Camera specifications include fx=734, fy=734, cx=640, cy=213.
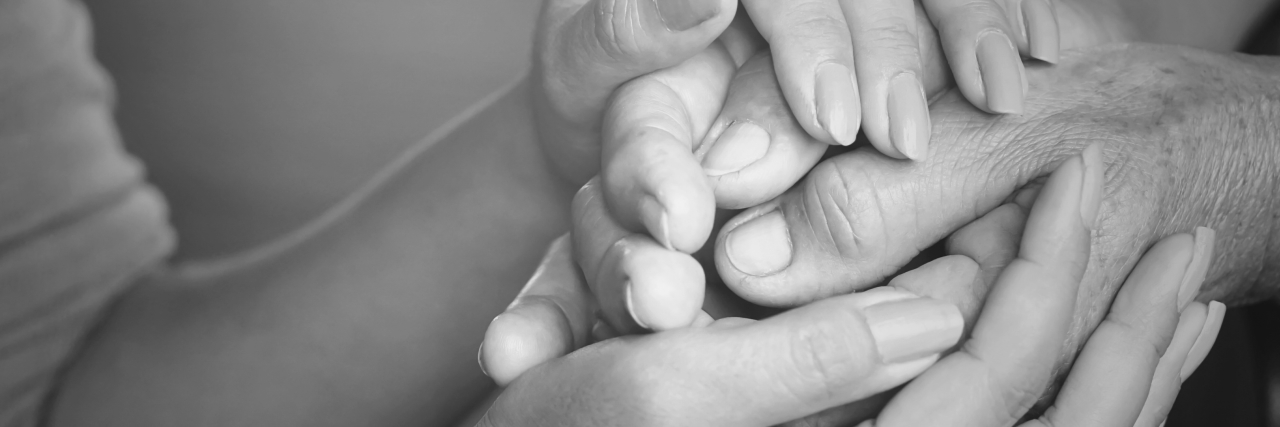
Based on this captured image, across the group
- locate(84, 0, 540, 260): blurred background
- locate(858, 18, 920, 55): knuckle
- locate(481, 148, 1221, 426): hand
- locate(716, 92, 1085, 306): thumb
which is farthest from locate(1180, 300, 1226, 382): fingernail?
locate(84, 0, 540, 260): blurred background

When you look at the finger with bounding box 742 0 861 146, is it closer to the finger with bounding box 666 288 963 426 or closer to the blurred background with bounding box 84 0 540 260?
the finger with bounding box 666 288 963 426

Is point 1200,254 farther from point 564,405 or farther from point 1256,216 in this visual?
point 564,405

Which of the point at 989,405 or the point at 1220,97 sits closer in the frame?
the point at 989,405

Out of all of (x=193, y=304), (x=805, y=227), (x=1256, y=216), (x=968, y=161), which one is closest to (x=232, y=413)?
(x=193, y=304)

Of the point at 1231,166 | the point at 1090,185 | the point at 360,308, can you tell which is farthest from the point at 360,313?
the point at 1231,166

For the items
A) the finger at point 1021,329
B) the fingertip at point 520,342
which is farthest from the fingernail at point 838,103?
the fingertip at point 520,342

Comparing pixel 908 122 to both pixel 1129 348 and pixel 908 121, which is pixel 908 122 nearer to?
pixel 908 121
